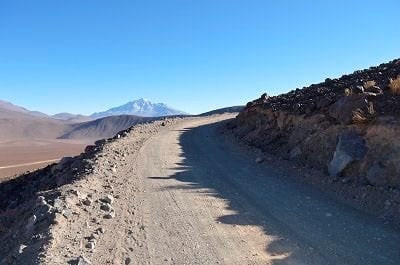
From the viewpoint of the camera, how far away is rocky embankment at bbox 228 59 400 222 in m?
11.2

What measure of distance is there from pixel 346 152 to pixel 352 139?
19.6 inches

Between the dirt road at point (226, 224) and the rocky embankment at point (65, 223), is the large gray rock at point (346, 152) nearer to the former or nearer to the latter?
the dirt road at point (226, 224)

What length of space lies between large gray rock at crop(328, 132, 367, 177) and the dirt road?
1.08 metres

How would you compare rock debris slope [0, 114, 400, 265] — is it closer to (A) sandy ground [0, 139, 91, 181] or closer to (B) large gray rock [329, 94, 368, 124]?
(B) large gray rock [329, 94, 368, 124]

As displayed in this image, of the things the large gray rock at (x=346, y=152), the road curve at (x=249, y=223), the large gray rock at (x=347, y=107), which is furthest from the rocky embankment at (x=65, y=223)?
the large gray rock at (x=347, y=107)

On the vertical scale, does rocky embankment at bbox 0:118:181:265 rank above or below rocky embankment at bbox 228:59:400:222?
below

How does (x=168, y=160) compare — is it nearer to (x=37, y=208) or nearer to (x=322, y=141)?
(x=322, y=141)

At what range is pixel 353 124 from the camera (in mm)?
13672

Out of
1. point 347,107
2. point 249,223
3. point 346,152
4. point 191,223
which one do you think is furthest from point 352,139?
point 191,223

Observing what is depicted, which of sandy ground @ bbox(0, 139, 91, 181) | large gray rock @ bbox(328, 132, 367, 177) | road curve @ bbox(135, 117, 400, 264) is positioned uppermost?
large gray rock @ bbox(328, 132, 367, 177)

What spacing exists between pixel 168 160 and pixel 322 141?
5.82 meters

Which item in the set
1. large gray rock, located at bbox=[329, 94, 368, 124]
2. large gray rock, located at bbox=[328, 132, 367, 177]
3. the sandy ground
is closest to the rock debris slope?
large gray rock, located at bbox=[328, 132, 367, 177]

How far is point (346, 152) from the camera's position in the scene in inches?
507

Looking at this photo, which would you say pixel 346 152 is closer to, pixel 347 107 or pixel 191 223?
pixel 347 107
